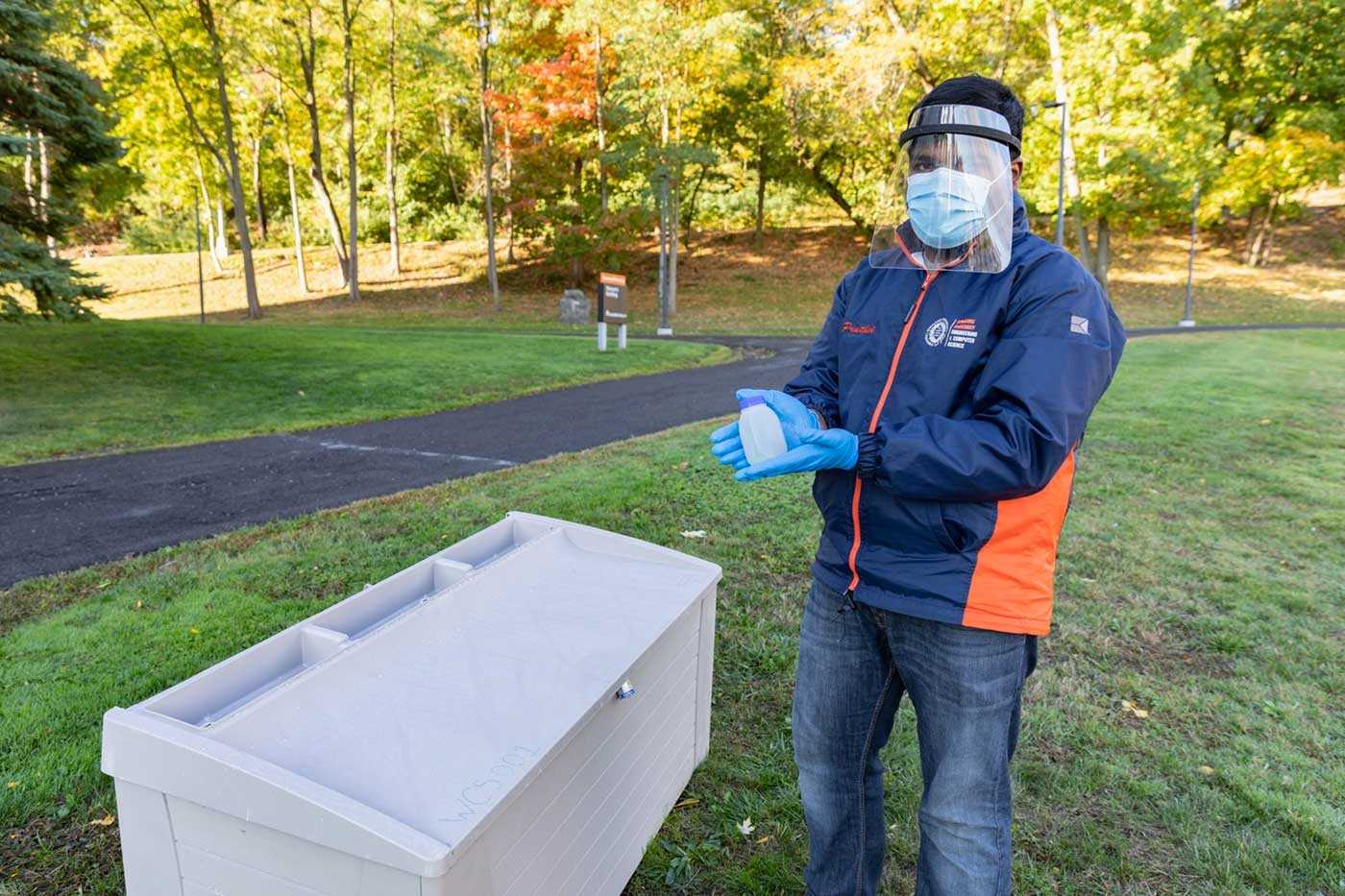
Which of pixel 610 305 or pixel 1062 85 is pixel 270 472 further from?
pixel 1062 85

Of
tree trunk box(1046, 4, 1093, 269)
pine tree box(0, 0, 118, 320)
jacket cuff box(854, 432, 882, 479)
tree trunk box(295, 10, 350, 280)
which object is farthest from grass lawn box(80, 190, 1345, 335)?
jacket cuff box(854, 432, 882, 479)

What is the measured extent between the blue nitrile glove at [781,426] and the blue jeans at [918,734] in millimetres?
380

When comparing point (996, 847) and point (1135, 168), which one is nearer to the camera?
point (996, 847)

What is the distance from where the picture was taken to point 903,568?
1.65m

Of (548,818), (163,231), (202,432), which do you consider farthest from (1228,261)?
(163,231)

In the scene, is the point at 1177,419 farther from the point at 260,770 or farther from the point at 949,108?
the point at 260,770

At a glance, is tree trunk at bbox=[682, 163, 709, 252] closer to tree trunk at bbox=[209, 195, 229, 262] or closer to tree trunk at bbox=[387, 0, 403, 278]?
tree trunk at bbox=[387, 0, 403, 278]

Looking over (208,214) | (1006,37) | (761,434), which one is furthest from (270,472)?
(208,214)

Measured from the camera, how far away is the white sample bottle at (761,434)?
1.71 metres

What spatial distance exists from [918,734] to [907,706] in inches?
61.3

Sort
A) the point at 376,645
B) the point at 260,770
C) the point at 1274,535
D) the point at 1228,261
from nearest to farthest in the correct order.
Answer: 1. the point at 260,770
2. the point at 376,645
3. the point at 1274,535
4. the point at 1228,261

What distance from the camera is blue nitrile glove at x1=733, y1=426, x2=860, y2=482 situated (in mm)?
1611

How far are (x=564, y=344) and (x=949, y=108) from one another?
1405 cm

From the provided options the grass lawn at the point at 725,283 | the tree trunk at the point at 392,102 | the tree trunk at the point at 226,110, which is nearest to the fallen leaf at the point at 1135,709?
the grass lawn at the point at 725,283
